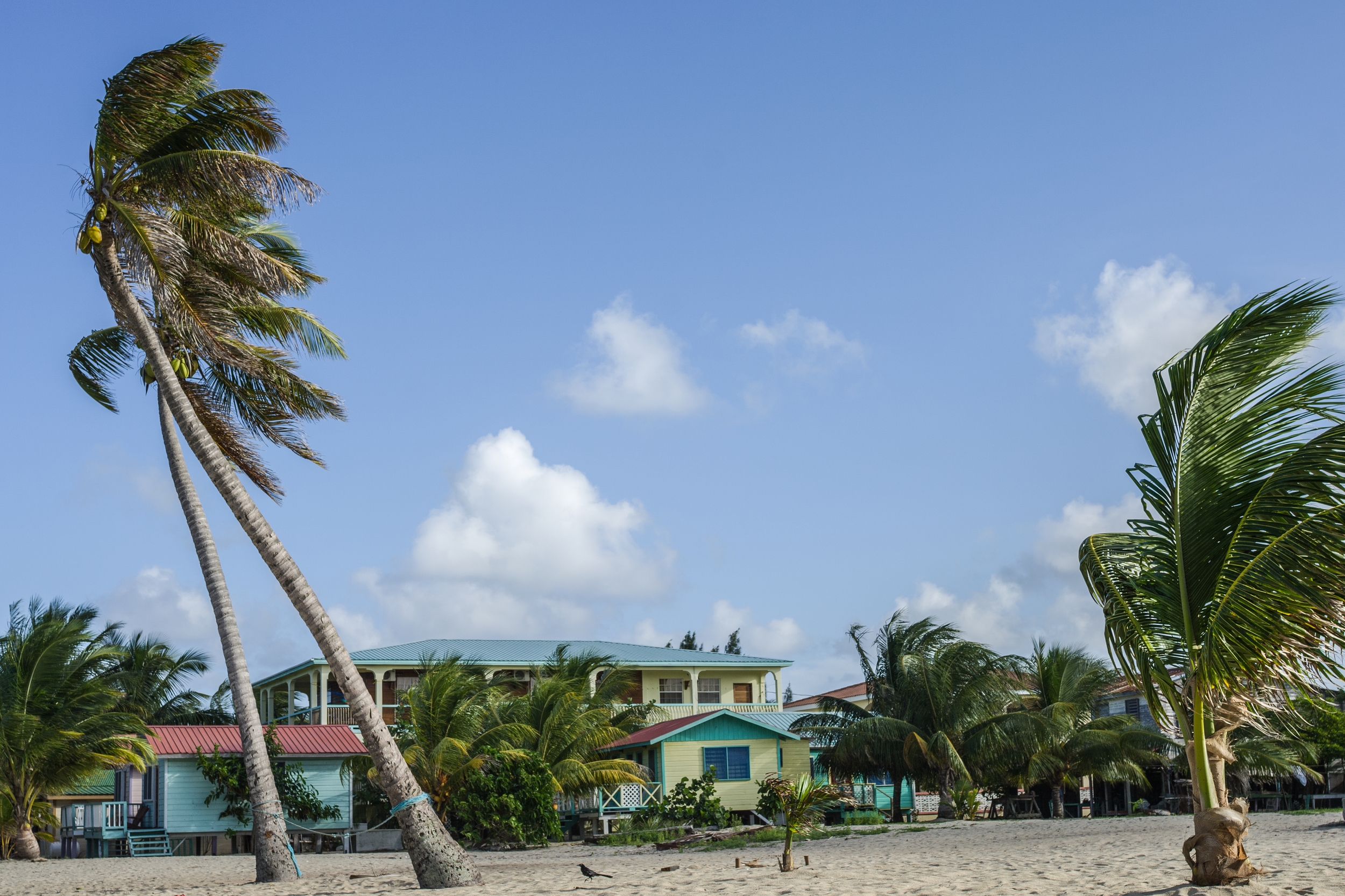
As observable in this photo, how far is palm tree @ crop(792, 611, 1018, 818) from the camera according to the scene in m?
27.3

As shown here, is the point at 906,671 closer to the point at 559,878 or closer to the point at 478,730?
the point at 478,730

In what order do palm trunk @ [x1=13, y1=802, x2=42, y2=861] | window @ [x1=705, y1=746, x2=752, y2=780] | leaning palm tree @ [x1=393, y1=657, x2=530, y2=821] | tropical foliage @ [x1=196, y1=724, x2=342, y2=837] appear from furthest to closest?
window @ [x1=705, y1=746, x2=752, y2=780]
tropical foliage @ [x1=196, y1=724, x2=342, y2=837]
palm trunk @ [x1=13, y1=802, x2=42, y2=861]
leaning palm tree @ [x1=393, y1=657, x2=530, y2=821]

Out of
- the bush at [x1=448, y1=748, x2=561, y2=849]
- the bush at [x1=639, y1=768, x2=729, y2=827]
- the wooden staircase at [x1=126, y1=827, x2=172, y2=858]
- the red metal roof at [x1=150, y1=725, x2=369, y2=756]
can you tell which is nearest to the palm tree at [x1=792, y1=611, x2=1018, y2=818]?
the bush at [x1=639, y1=768, x2=729, y2=827]

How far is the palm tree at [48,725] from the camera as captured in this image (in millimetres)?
23812

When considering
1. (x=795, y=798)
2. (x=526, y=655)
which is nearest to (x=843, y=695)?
(x=526, y=655)

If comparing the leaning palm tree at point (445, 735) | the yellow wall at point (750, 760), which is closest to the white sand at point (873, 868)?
the leaning palm tree at point (445, 735)

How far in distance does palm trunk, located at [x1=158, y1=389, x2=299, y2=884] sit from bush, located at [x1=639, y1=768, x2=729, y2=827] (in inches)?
497

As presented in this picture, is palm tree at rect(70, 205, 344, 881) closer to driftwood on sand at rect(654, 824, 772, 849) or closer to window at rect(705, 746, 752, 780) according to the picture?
driftwood on sand at rect(654, 824, 772, 849)

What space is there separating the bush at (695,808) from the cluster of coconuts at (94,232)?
17261 mm

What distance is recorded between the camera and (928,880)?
38.4 feet

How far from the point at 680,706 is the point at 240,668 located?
2578cm

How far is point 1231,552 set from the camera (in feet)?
27.9

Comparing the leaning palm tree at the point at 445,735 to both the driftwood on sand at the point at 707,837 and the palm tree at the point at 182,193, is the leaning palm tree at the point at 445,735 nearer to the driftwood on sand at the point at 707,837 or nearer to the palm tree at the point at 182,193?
the driftwood on sand at the point at 707,837

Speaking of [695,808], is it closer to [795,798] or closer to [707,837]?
[707,837]
